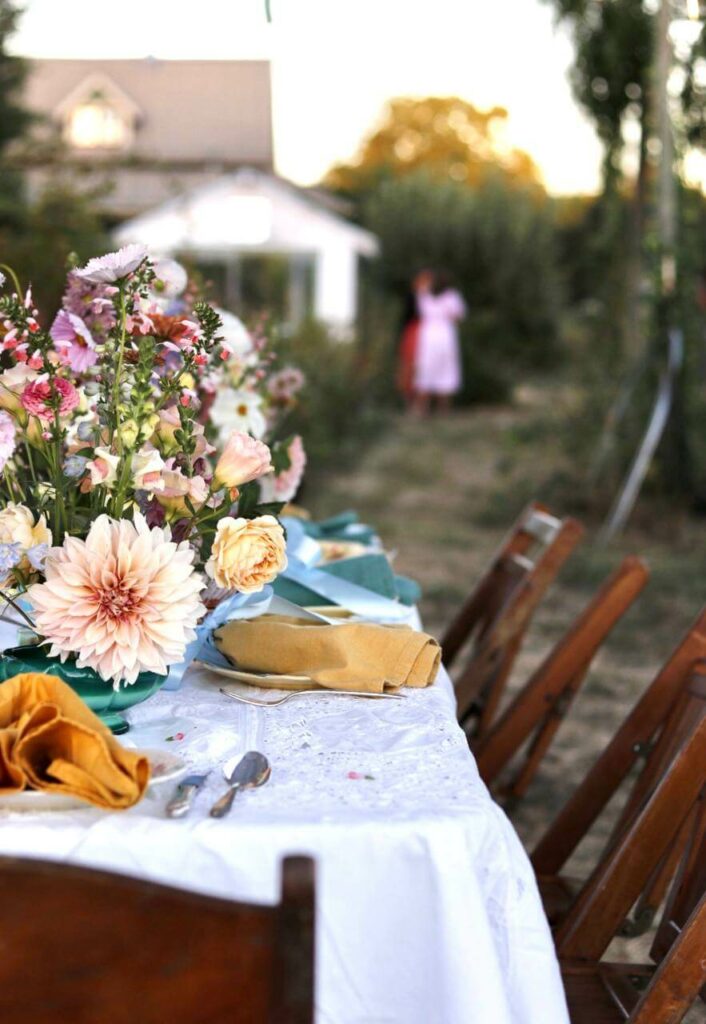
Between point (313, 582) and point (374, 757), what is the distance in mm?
810

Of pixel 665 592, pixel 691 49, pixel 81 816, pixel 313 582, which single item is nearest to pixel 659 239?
pixel 691 49

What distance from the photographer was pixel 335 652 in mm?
2037

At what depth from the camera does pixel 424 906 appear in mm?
1438

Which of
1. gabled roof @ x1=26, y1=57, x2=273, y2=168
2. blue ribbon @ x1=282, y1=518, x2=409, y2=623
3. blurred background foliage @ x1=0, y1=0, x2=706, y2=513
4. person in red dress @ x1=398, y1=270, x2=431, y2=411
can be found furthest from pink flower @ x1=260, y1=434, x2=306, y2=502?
gabled roof @ x1=26, y1=57, x2=273, y2=168

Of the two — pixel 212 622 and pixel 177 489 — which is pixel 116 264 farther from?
pixel 212 622

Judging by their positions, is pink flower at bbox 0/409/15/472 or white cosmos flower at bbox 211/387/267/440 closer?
pink flower at bbox 0/409/15/472

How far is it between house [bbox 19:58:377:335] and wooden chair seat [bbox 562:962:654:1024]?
2.30 meters

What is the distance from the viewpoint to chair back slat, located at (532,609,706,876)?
2426 millimetres

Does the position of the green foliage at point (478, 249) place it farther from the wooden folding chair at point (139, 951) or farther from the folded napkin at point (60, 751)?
the wooden folding chair at point (139, 951)

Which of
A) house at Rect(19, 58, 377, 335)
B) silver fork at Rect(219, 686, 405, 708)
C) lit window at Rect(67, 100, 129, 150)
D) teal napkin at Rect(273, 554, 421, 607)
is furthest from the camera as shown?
lit window at Rect(67, 100, 129, 150)

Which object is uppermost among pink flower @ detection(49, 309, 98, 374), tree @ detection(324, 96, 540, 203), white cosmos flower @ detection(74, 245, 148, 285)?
tree @ detection(324, 96, 540, 203)

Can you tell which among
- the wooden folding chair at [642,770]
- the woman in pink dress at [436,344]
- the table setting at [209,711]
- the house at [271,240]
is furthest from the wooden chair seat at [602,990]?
the house at [271,240]

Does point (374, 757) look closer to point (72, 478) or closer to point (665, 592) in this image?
point (72, 478)

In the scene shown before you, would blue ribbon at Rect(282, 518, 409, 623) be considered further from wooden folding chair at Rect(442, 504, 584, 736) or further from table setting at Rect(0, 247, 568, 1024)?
wooden folding chair at Rect(442, 504, 584, 736)
